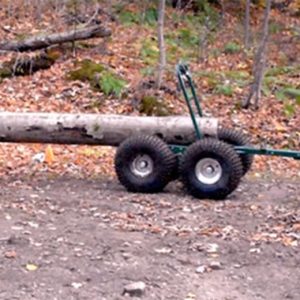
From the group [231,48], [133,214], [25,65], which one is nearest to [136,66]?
[25,65]

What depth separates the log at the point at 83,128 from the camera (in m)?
9.23

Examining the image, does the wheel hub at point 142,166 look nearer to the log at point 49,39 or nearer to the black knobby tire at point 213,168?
the black knobby tire at point 213,168

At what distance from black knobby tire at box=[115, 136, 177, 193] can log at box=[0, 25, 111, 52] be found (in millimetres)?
6107

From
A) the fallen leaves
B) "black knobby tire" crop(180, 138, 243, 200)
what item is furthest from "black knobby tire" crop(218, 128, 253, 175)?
the fallen leaves

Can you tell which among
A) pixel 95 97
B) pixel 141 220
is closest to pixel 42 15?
pixel 95 97

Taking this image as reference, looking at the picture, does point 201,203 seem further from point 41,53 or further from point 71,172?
point 41,53

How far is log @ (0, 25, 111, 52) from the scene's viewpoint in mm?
14469

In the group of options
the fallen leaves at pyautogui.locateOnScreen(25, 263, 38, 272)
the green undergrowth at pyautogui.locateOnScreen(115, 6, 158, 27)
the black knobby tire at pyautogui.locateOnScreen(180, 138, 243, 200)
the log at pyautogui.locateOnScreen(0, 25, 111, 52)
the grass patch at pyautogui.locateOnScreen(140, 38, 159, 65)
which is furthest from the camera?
the green undergrowth at pyautogui.locateOnScreen(115, 6, 158, 27)

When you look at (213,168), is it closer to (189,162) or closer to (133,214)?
(189,162)

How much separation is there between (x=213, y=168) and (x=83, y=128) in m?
1.69

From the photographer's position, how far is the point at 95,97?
1328 centimetres

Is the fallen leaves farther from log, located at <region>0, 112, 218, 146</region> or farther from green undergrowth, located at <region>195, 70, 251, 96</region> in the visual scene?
green undergrowth, located at <region>195, 70, 251, 96</region>

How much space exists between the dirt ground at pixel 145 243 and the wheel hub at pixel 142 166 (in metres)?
0.28

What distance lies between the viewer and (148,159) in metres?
8.85
